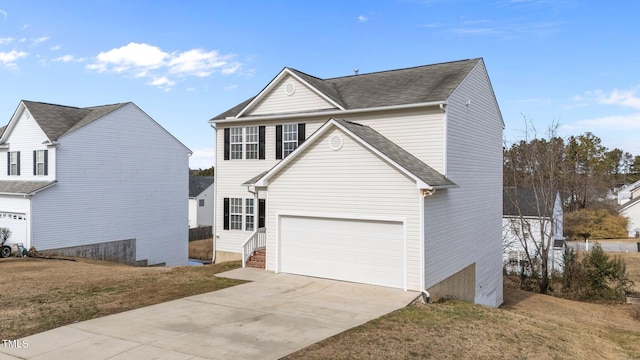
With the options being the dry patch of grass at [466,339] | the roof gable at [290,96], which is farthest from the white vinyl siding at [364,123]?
the dry patch of grass at [466,339]

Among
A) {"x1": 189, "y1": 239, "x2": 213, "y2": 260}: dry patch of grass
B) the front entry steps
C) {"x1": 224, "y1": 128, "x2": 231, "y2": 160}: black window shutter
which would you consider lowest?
{"x1": 189, "y1": 239, "x2": 213, "y2": 260}: dry patch of grass

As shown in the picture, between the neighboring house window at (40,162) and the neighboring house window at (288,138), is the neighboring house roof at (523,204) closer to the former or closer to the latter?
the neighboring house window at (288,138)

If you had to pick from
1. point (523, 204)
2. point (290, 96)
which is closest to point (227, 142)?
point (290, 96)

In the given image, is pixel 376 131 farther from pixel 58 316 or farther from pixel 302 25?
pixel 58 316

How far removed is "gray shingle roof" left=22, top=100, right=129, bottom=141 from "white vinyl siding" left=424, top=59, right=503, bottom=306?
21996mm

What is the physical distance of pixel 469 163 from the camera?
1745 cm

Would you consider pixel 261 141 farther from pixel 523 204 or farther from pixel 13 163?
pixel 523 204

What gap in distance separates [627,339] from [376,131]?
10110mm

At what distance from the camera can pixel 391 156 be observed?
529 inches

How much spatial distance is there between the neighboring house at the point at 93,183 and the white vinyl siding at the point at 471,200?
21.4m

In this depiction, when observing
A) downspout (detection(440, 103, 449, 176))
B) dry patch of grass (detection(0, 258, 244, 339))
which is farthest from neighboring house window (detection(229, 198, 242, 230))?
downspout (detection(440, 103, 449, 176))

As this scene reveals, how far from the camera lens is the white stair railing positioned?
666 inches

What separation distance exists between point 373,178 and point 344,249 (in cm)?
257

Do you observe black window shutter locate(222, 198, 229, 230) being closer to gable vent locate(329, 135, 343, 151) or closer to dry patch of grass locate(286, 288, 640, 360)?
gable vent locate(329, 135, 343, 151)
